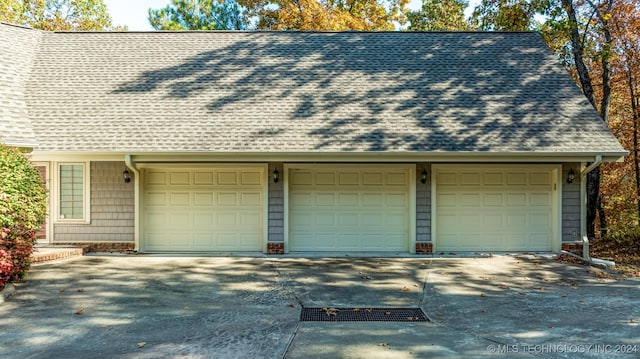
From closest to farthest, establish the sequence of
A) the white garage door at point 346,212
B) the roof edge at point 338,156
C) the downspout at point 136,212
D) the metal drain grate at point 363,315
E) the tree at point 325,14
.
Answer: the metal drain grate at point 363,315, the roof edge at point 338,156, the downspout at point 136,212, the white garage door at point 346,212, the tree at point 325,14

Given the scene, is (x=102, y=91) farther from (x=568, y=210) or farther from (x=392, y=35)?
(x=568, y=210)

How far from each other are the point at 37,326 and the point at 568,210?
965 centimetres

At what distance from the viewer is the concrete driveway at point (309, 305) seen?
14.4 ft

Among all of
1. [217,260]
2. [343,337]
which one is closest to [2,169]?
[217,260]

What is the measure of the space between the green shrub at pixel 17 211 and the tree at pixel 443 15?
22.8 metres

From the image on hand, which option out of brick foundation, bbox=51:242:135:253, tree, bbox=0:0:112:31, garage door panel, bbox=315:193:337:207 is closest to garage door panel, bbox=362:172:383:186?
garage door panel, bbox=315:193:337:207

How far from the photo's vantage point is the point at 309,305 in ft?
19.2

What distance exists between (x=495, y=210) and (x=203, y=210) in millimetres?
6342

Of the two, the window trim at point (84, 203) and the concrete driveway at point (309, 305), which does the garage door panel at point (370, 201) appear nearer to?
the concrete driveway at point (309, 305)

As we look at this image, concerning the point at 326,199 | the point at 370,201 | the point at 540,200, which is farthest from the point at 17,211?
the point at 540,200

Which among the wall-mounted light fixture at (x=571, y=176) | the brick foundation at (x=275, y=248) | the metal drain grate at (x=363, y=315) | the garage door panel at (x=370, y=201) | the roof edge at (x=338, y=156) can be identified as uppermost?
the roof edge at (x=338, y=156)

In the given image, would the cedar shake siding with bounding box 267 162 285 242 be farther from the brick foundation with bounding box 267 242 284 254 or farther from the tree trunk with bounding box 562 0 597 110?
the tree trunk with bounding box 562 0 597 110

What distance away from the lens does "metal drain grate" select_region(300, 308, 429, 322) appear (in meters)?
5.30

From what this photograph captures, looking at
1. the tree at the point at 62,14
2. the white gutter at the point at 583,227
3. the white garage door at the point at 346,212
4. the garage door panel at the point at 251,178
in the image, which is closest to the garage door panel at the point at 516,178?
the white gutter at the point at 583,227
